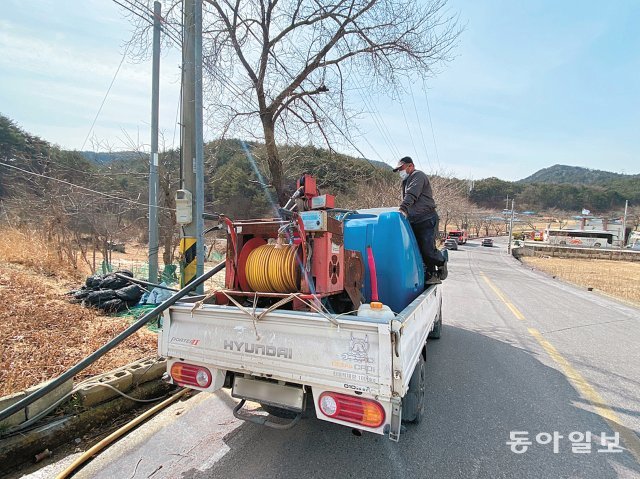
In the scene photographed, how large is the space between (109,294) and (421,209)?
17.7 ft

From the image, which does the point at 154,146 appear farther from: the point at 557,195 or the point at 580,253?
the point at 557,195

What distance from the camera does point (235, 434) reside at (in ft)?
10.7

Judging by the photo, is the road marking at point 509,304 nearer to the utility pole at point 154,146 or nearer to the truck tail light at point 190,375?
the truck tail light at point 190,375

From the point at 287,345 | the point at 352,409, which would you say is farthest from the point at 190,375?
the point at 352,409

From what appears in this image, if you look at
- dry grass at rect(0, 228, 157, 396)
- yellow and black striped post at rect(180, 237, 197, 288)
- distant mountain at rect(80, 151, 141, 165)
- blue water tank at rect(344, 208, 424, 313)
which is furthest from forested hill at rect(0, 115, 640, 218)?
blue water tank at rect(344, 208, 424, 313)

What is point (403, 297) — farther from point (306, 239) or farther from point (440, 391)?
point (306, 239)

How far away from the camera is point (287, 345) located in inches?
103

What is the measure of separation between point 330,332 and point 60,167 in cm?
1583

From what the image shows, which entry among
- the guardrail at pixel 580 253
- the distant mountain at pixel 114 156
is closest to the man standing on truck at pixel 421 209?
the distant mountain at pixel 114 156

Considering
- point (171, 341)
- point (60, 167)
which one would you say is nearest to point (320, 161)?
point (60, 167)

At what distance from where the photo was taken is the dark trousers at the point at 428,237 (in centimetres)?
514

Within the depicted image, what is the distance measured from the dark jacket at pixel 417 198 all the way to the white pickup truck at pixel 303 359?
6.76 ft

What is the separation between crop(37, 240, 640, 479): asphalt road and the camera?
2814mm

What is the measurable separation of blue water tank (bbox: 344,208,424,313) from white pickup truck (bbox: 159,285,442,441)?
0.89 meters
